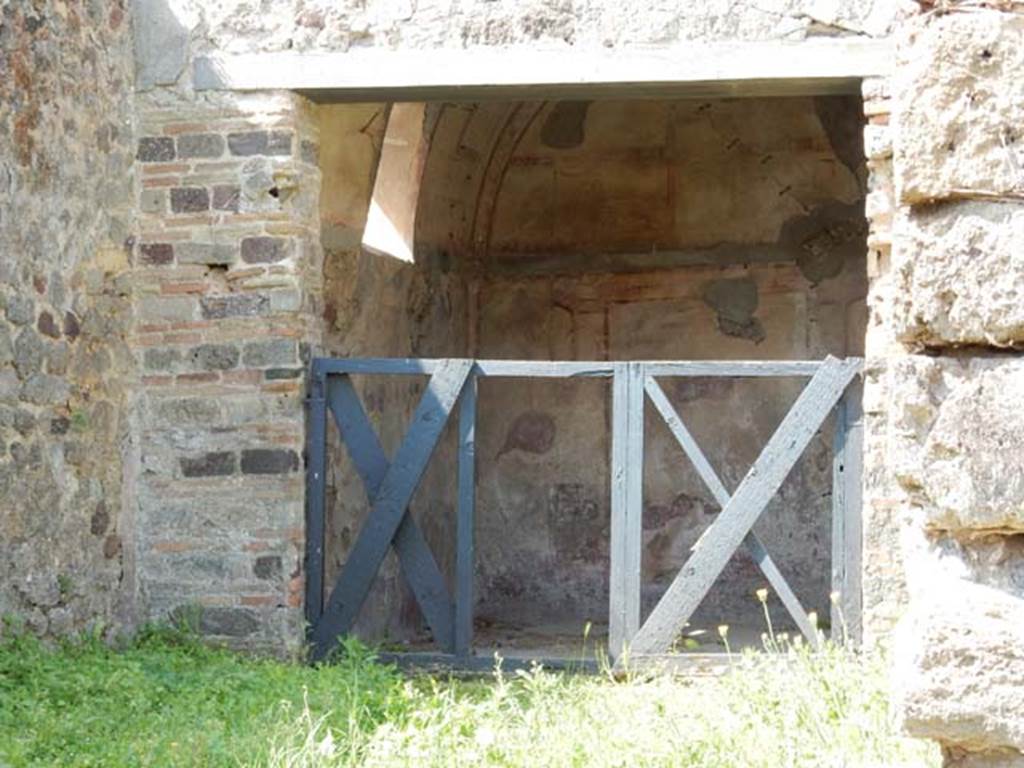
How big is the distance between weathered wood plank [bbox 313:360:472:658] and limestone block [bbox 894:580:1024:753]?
4.95m

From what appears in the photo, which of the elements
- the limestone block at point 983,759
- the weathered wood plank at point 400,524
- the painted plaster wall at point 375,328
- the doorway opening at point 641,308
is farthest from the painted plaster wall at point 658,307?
the limestone block at point 983,759

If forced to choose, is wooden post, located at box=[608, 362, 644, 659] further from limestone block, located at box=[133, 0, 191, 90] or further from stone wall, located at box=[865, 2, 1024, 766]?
stone wall, located at box=[865, 2, 1024, 766]

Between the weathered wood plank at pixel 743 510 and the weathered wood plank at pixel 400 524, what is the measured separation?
90cm

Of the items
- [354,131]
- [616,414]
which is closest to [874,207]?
[616,414]

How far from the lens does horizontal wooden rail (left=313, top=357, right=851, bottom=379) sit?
7.27 meters

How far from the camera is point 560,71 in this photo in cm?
715

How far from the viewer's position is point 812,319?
10922 mm

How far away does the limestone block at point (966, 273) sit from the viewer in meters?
2.57

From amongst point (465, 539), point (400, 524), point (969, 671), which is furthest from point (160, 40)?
point (969, 671)

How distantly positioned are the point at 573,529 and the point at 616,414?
4122 millimetres

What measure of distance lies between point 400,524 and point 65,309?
1.78m

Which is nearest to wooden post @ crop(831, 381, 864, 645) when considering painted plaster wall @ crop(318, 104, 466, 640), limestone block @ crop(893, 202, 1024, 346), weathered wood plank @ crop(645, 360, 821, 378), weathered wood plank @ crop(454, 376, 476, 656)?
weathered wood plank @ crop(645, 360, 821, 378)

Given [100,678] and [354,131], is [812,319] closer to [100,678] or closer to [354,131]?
[354,131]

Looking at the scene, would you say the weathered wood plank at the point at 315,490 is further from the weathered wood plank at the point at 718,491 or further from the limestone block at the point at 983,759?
the limestone block at the point at 983,759
